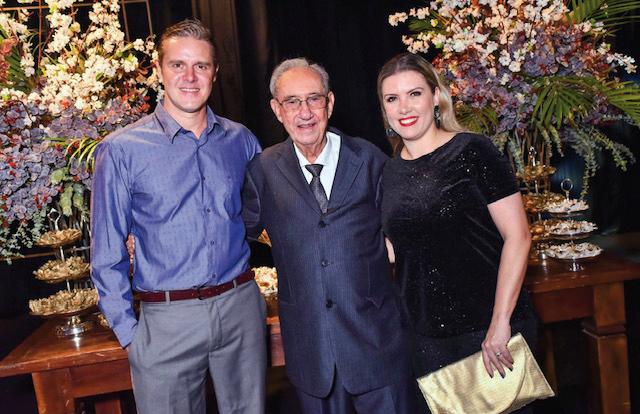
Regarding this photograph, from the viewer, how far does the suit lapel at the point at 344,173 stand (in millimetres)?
2223

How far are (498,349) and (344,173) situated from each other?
0.76 m

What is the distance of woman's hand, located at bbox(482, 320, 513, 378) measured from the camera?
6.59 feet

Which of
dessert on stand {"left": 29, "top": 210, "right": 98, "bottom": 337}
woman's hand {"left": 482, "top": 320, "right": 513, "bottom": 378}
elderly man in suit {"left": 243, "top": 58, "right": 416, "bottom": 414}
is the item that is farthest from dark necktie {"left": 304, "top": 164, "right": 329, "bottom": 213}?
dessert on stand {"left": 29, "top": 210, "right": 98, "bottom": 337}

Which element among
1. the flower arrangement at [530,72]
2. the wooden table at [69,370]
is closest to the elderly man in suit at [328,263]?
the wooden table at [69,370]

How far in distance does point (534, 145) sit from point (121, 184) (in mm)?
1841

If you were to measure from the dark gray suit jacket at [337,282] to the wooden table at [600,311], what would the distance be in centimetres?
79

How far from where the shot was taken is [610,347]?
8.99 feet

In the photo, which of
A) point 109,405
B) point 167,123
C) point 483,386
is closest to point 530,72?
point 483,386

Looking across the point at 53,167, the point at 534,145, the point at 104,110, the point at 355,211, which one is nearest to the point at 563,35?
the point at 534,145

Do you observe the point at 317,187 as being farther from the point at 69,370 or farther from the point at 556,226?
the point at 556,226

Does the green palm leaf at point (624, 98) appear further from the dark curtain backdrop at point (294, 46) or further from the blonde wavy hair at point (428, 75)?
the dark curtain backdrop at point (294, 46)

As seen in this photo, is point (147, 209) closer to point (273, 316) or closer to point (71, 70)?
point (273, 316)

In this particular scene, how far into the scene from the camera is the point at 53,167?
2.69 meters

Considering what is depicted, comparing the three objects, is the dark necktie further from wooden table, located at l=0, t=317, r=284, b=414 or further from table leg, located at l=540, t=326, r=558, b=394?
table leg, located at l=540, t=326, r=558, b=394
